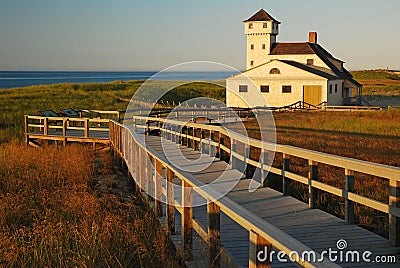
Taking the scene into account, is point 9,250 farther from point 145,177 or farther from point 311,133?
point 311,133

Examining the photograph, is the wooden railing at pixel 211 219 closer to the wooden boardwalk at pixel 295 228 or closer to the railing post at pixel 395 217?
the wooden boardwalk at pixel 295 228

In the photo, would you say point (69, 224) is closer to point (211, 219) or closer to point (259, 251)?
point (211, 219)

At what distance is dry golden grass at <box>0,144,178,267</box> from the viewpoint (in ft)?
21.2

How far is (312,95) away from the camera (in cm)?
4547

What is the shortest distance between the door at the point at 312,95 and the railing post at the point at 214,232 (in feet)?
136

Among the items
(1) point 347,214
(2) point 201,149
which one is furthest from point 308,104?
(1) point 347,214

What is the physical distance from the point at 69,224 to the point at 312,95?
39615 millimetres

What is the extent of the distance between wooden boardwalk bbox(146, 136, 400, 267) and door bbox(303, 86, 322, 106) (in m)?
37.6

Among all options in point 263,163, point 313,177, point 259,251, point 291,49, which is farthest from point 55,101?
point 259,251

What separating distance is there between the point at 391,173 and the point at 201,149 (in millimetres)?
8337

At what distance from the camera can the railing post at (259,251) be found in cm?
353

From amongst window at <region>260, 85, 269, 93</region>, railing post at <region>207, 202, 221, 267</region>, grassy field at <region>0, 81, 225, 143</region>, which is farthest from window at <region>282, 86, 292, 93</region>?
railing post at <region>207, 202, 221, 267</region>

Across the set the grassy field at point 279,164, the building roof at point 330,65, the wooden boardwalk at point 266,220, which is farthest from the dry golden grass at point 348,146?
the building roof at point 330,65

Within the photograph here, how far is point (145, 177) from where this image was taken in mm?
10133
